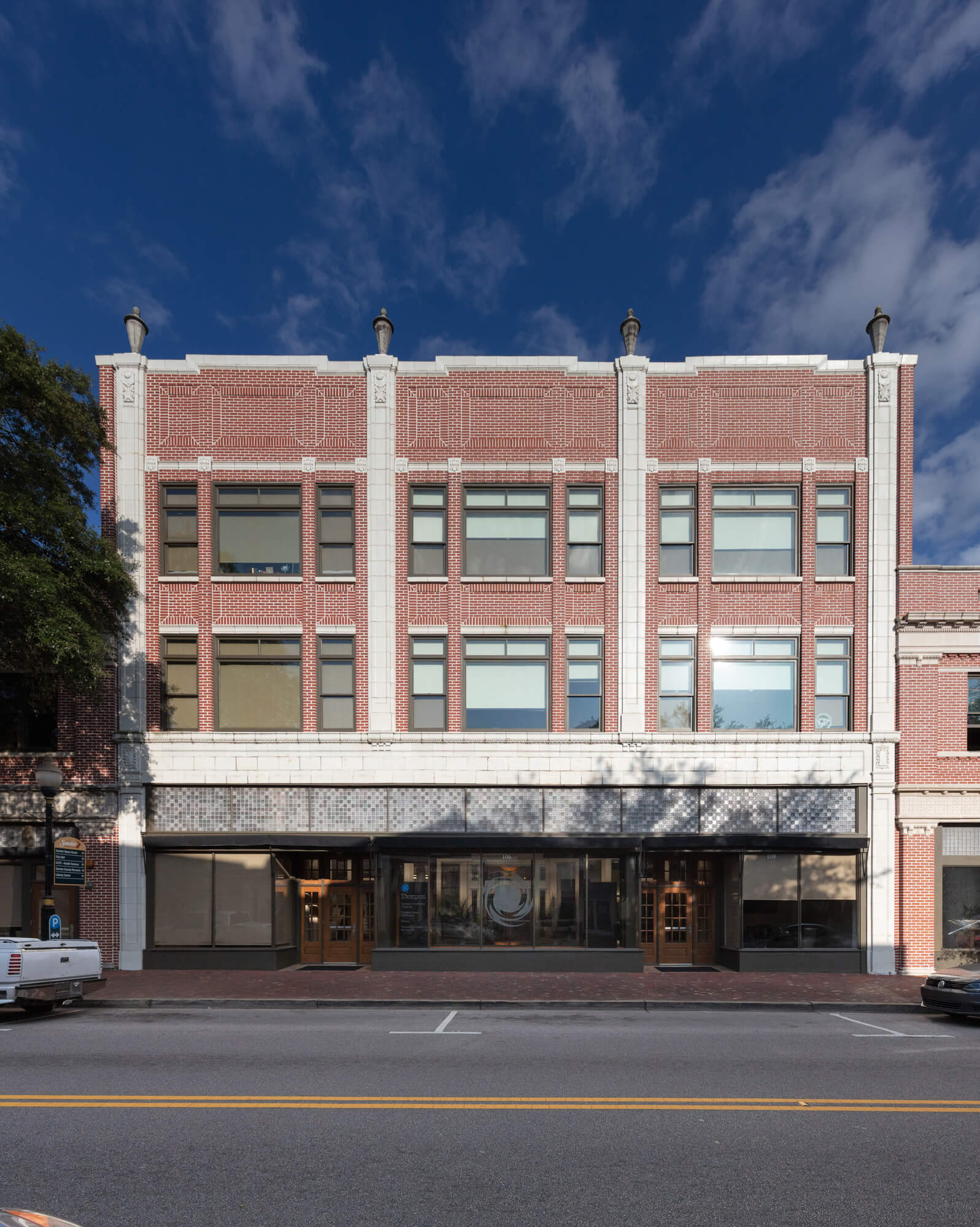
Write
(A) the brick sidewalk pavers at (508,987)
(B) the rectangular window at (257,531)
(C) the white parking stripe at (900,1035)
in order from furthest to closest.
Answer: (B) the rectangular window at (257,531), (A) the brick sidewalk pavers at (508,987), (C) the white parking stripe at (900,1035)

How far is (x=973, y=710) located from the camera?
56.8 ft

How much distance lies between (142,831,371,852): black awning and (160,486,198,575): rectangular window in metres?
6.31

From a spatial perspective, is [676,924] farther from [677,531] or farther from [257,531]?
[257,531]

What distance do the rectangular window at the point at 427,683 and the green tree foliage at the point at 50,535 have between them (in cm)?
677

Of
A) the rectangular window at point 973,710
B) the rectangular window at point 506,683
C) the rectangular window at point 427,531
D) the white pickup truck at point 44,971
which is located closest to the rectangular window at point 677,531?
the rectangular window at point 506,683

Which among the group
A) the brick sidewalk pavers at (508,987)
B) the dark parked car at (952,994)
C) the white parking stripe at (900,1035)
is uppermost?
the dark parked car at (952,994)

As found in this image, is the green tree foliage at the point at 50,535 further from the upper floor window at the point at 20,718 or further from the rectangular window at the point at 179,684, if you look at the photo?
the rectangular window at the point at 179,684

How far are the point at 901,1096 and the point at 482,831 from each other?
10.2 metres

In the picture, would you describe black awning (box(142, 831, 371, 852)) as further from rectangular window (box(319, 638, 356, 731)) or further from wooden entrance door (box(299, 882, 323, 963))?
rectangular window (box(319, 638, 356, 731))

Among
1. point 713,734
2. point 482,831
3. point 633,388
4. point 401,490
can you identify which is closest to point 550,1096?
point 482,831

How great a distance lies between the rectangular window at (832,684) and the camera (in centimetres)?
1750

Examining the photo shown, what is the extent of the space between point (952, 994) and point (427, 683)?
11643 millimetres

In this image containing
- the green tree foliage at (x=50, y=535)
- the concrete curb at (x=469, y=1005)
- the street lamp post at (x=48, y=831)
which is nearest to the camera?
the concrete curb at (x=469, y=1005)

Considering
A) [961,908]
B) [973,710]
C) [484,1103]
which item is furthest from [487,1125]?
[973,710]
